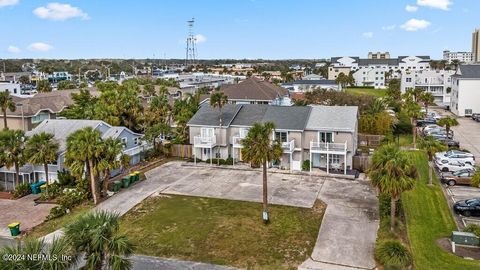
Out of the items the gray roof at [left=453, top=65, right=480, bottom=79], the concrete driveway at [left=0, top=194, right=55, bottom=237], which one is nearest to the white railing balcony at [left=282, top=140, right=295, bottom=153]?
the concrete driveway at [left=0, top=194, right=55, bottom=237]

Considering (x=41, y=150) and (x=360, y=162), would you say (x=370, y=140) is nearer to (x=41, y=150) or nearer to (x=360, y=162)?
(x=360, y=162)

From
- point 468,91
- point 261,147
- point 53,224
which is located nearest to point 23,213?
point 53,224

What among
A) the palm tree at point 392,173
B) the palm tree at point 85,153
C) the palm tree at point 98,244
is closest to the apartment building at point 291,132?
the palm tree at point 392,173

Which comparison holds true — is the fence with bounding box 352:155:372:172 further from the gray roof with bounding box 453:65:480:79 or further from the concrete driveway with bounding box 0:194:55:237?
the gray roof with bounding box 453:65:480:79

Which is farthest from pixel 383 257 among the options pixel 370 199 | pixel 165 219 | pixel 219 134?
pixel 219 134

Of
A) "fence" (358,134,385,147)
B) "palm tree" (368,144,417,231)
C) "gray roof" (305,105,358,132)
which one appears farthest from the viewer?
"fence" (358,134,385,147)
